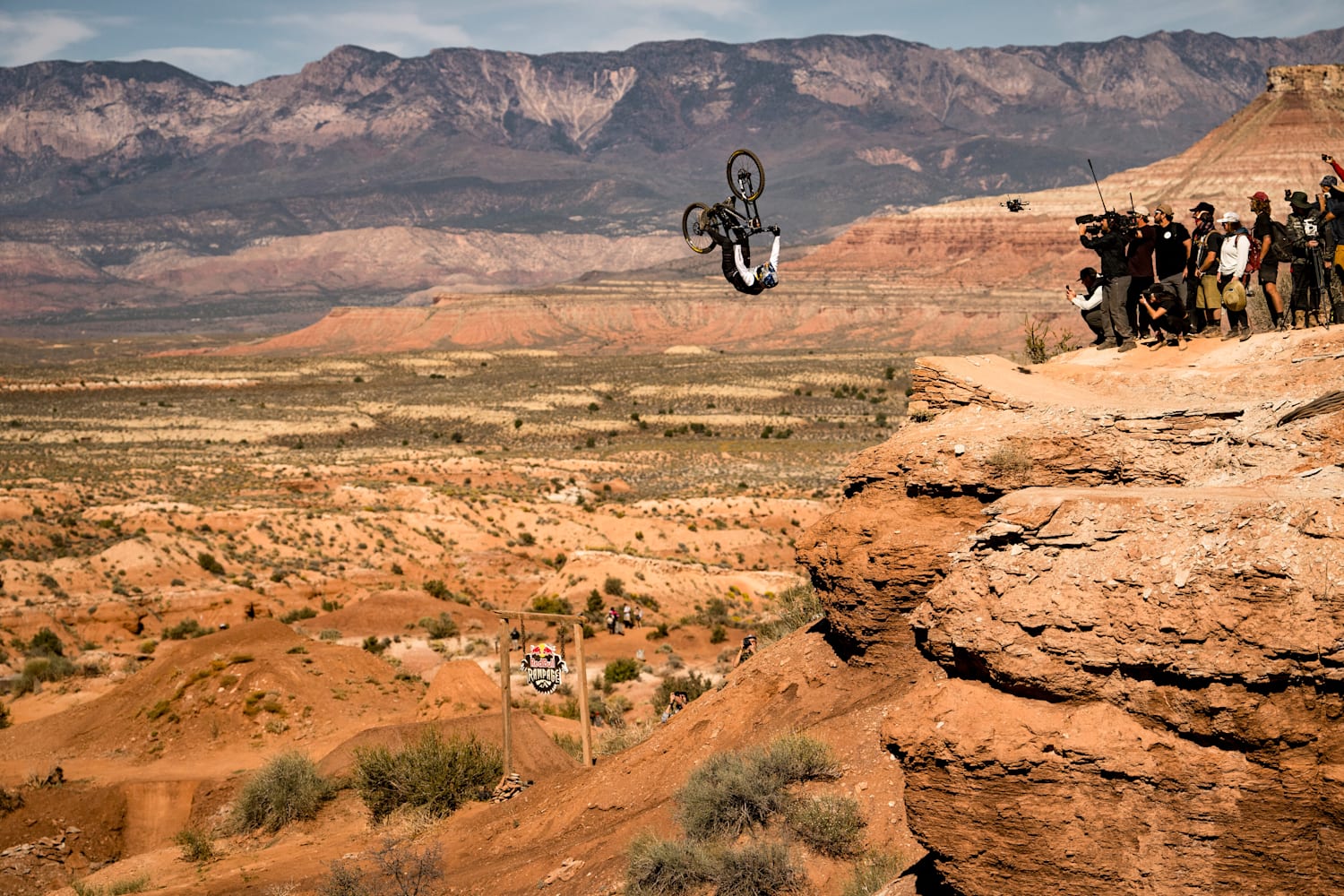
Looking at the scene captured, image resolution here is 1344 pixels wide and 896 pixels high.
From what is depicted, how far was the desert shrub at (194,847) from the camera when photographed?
15285mm

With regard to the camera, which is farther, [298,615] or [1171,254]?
[298,615]

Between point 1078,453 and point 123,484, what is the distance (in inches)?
1856

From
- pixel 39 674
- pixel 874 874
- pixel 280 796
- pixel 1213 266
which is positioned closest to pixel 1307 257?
pixel 1213 266

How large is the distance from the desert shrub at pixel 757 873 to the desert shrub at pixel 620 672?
15966mm

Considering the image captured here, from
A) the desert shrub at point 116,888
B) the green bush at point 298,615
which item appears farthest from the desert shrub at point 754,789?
the green bush at point 298,615

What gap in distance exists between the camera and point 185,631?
97.4ft

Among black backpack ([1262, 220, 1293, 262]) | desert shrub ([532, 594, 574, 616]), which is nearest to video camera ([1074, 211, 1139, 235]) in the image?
black backpack ([1262, 220, 1293, 262])

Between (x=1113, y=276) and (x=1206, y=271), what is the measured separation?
1209 millimetres

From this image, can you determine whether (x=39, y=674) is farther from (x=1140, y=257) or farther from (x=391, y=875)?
(x=1140, y=257)

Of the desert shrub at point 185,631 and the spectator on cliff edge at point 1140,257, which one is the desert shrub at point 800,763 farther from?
the desert shrub at point 185,631

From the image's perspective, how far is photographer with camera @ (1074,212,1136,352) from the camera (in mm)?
16000

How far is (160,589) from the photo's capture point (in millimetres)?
32406

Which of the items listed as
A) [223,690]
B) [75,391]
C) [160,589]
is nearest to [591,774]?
[223,690]

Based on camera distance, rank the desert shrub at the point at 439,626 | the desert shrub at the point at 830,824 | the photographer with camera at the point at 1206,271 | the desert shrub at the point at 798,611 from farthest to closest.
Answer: the desert shrub at the point at 439,626 → the desert shrub at the point at 798,611 → the photographer with camera at the point at 1206,271 → the desert shrub at the point at 830,824
